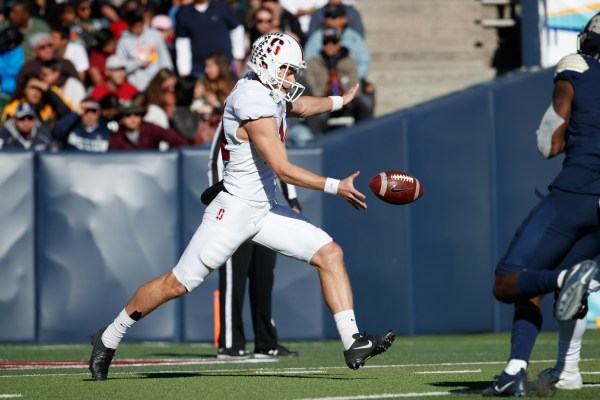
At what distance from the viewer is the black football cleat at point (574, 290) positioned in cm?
501

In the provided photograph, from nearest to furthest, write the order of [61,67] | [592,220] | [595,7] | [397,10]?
[592,220]
[595,7]
[61,67]
[397,10]

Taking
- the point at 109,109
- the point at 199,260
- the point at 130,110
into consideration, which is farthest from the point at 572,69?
the point at 109,109

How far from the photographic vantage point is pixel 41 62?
12820mm

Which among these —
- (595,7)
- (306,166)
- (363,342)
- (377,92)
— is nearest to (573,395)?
(363,342)

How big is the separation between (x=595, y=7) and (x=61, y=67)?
5.62 metres

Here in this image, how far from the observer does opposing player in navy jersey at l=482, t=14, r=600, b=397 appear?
5.35 meters

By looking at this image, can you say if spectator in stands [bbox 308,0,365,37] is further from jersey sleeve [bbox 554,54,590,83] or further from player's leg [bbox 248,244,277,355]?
jersey sleeve [bbox 554,54,590,83]

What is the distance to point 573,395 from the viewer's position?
18.1 feet

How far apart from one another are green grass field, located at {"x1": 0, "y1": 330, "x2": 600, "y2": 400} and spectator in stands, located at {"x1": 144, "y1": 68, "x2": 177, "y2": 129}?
109 inches

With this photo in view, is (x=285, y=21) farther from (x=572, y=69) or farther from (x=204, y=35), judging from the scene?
(x=572, y=69)

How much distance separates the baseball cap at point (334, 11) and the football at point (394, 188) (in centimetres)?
727

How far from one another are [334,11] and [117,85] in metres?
2.50

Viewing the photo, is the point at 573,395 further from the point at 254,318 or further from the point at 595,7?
the point at 595,7

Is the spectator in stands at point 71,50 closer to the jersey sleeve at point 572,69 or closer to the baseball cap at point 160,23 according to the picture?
the baseball cap at point 160,23
